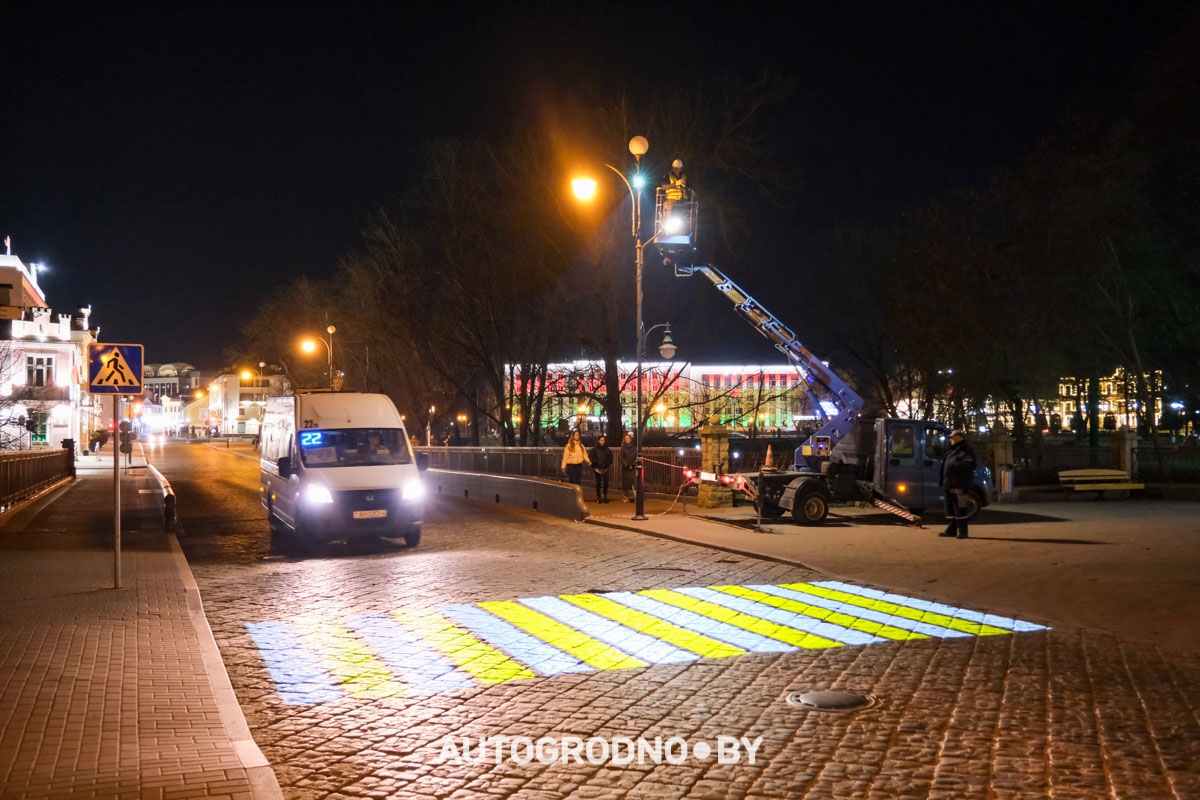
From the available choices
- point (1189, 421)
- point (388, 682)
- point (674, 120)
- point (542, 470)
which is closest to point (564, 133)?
point (674, 120)

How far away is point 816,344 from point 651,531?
111 feet

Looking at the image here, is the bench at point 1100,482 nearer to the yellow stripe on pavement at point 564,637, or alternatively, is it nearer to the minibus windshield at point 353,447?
the minibus windshield at point 353,447

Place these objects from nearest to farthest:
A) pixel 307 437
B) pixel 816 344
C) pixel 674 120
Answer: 1. pixel 307 437
2. pixel 674 120
3. pixel 816 344

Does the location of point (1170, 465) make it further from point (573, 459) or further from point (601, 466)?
point (573, 459)

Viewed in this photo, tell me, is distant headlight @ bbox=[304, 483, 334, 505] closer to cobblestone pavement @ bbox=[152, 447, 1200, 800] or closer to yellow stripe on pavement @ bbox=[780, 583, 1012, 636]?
cobblestone pavement @ bbox=[152, 447, 1200, 800]

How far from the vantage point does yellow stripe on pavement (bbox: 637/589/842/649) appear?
8.76 meters

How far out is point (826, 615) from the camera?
10.1 meters

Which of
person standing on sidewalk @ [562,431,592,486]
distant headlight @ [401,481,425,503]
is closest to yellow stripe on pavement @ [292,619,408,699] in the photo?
distant headlight @ [401,481,425,503]

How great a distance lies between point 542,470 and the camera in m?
28.0

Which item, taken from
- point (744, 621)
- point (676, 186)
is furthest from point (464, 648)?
point (676, 186)

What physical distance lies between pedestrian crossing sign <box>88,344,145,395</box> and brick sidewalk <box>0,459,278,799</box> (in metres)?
2.32

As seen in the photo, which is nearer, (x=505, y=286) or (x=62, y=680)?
(x=62, y=680)

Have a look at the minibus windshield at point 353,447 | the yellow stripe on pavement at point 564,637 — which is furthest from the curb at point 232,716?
the minibus windshield at point 353,447

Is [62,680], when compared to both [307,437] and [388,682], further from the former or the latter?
[307,437]
